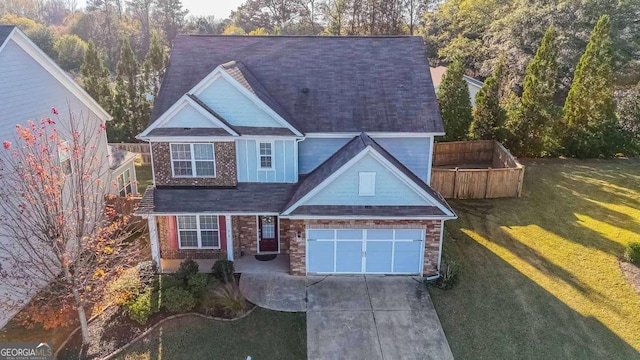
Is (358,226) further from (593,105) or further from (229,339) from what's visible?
(593,105)

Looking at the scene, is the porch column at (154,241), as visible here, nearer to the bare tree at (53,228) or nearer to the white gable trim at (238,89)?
the bare tree at (53,228)

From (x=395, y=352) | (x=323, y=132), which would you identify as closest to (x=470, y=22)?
(x=323, y=132)

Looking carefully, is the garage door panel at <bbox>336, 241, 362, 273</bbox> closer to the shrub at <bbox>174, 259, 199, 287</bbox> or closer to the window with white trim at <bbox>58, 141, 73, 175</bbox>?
the shrub at <bbox>174, 259, 199, 287</bbox>

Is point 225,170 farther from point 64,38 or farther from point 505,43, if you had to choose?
point 64,38

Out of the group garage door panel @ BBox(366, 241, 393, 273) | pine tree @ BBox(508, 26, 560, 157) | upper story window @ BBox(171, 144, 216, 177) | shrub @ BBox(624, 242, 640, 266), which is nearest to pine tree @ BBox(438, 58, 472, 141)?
pine tree @ BBox(508, 26, 560, 157)

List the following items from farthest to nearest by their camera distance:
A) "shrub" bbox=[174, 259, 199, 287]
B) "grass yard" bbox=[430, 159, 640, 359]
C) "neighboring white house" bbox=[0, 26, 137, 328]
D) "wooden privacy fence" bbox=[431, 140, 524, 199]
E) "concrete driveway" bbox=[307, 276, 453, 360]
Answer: "wooden privacy fence" bbox=[431, 140, 524, 199], "shrub" bbox=[174, 259, 199, 287], "neighboring white house" bbox=[0, 26, 137, 328], "grass yard" bbox=[430, 159, 640, 359], "concrete driveway" bbox=[307, 276, 453, 360]

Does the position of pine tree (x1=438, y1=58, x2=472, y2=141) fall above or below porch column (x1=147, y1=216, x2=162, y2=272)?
above
